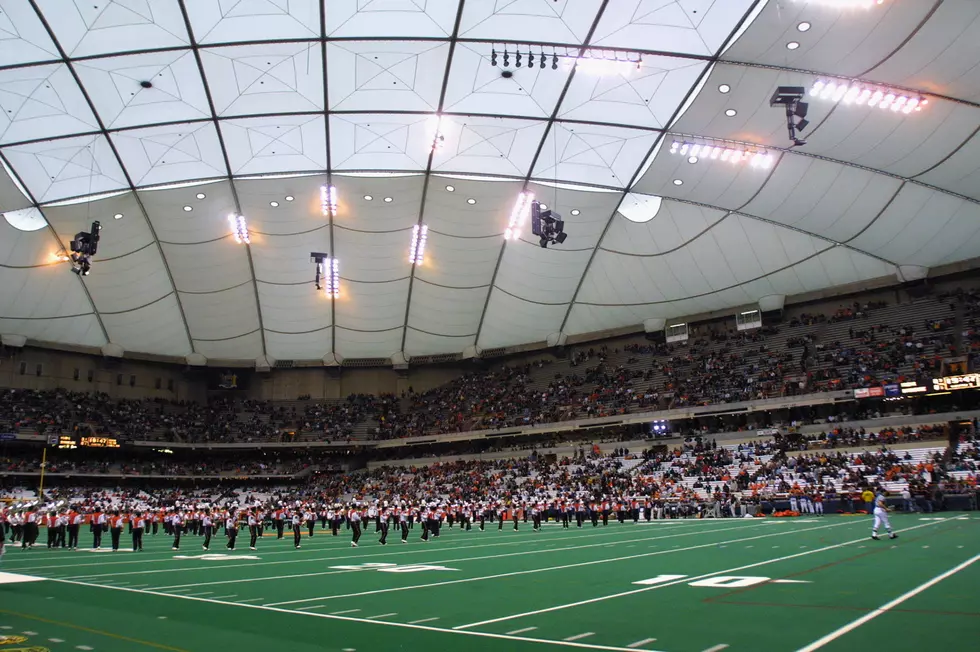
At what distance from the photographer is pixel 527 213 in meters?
40.3

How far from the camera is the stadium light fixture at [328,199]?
38.9 meters

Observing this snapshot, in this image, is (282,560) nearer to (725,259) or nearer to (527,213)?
(527,213)

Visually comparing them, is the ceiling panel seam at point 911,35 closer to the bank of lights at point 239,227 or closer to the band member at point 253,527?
the band member at point 253,527

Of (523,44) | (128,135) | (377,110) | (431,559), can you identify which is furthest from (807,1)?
(128,135)

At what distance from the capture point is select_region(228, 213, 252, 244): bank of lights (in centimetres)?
4125

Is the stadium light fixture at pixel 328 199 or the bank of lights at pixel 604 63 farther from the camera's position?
the stadium light fixture at pixel 328 199

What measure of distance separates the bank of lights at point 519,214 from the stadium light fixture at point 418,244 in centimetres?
617

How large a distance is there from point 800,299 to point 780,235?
9.17m

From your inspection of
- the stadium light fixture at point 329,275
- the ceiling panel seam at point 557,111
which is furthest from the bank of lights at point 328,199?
the ceiling panel seam at point 557,111

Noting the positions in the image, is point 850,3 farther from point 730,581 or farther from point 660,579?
point 660,579

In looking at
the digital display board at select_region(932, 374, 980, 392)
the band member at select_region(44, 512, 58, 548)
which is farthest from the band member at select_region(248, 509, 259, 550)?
the digital display board at select_region(932, 374, 980, 392)

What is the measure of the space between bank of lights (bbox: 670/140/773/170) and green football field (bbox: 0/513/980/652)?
62.4 ft

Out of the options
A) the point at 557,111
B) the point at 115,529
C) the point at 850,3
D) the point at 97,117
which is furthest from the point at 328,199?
the point at 850,3

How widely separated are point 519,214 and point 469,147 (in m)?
5.32
